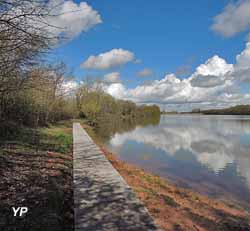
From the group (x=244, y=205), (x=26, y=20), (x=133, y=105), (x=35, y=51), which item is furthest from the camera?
(x=133, y=105)

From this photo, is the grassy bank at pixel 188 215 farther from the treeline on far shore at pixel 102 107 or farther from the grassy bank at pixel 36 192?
the treeline on far shore at pixel 102 107

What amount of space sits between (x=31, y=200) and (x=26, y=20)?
3523 millimetres

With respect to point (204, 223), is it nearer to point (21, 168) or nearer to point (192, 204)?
point (192, 204)

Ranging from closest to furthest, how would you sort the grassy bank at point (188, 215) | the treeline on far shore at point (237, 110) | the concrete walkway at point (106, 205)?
the concrete walkway at point (106, 205), the grassy bank at point (188, 215), the treeline on far shore at point (237, 110)

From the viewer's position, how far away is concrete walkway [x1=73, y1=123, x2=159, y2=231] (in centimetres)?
419

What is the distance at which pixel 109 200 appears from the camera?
5270mm

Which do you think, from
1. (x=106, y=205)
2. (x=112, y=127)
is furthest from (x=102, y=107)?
(x=106, y=205)

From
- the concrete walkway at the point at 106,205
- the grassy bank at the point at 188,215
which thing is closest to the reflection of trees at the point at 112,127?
the concrete walkway at the point at 106,205

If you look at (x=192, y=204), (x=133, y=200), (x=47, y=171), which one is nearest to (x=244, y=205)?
(x=192, y=204)

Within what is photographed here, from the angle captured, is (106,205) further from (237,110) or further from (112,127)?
(237,110)

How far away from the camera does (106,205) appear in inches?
196

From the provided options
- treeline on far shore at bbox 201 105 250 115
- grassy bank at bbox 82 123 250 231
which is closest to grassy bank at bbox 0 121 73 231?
grassy bank at bbox 82 123 250 231

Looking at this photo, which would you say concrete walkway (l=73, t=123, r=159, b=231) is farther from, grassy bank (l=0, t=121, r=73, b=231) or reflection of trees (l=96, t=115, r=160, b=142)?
reflection of trees (l=96, t=115, r=160, b=142)

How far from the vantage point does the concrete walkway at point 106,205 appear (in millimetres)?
4188
